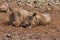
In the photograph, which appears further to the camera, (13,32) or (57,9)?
(57,9)

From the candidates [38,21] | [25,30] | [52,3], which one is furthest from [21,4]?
[25,30]

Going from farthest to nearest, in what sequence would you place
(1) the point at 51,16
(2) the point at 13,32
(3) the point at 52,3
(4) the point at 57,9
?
(3) the point at 52,3, (4) the point at 57,9, (1) the point at 51,16, (2) the point at 13,32

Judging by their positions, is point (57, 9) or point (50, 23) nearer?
point (50, 23)

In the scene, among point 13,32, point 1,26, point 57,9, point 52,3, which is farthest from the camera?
point 52,3

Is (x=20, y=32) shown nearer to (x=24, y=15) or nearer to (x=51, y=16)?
(x=24, y=15)

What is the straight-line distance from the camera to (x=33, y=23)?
754 centimetres

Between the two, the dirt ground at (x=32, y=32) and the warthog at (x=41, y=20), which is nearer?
the dirt ground at (x=32, y=32)

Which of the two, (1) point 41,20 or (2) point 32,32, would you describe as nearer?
(2) point 32,32

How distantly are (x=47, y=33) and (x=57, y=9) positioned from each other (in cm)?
243

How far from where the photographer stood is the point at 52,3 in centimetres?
977

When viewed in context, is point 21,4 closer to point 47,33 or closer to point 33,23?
point 33,23

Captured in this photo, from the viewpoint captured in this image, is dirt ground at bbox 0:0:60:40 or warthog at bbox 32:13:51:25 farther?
warthog at bbox 32:13:51:25

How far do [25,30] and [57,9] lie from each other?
2384 millimetres

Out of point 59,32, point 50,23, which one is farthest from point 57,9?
point 59,32
